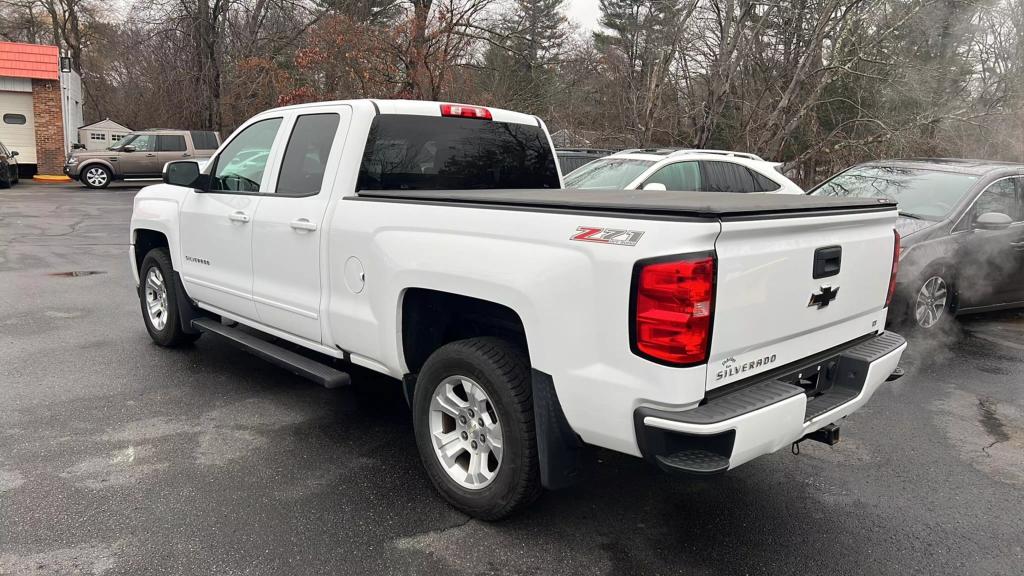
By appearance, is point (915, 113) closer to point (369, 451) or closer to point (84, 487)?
point (369, 451)

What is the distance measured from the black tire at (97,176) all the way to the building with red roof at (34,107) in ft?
13.7

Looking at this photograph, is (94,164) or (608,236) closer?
(608,236)

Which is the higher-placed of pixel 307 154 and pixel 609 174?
pixel 307 154

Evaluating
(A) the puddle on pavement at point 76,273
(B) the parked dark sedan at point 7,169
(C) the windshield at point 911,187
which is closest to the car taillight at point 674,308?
(C) the windshield at point 911,187

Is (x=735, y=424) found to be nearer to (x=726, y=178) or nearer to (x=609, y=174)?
(x=609, y=174)

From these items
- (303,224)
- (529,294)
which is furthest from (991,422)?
(303,224)

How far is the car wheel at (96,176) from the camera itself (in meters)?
22.6

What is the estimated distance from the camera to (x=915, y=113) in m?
15.9

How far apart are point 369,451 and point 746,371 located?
2236mm

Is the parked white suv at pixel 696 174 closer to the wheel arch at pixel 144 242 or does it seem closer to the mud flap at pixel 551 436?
the wheel arch at pixel 144 242

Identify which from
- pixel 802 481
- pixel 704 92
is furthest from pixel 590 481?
pixel 704 92

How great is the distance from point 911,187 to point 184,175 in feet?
22.5

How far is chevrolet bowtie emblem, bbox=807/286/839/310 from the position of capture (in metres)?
3.01

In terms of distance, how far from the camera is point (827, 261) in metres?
3.04
